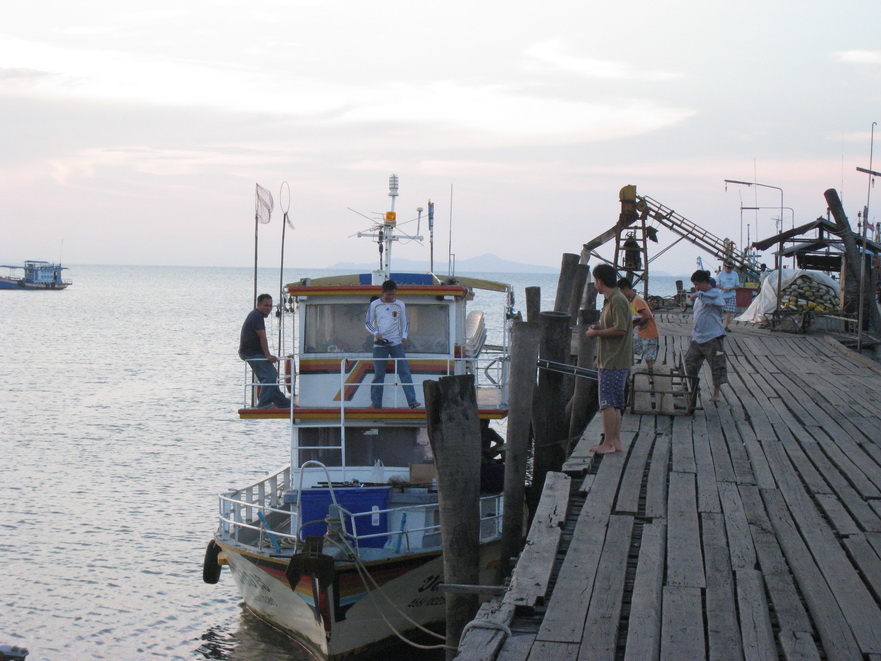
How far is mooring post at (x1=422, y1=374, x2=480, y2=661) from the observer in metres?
8.91

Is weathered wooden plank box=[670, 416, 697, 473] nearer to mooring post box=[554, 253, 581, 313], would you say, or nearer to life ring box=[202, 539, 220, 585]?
mooring post box=[554, 253, 581, 313]

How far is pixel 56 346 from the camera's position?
5969 centimetres

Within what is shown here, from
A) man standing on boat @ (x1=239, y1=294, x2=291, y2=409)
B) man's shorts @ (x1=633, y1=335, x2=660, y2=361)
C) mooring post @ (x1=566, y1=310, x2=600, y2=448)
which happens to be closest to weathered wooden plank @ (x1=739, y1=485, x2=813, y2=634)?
man's shorts @ (x1=633, y1=335, x2=660, y2=361)

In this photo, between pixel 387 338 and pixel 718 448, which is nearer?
pixel 718 448

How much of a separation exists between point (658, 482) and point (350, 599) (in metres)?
4.65

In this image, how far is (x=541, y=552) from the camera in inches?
Result: 251

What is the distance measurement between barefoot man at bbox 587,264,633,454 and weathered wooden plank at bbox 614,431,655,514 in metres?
0.30

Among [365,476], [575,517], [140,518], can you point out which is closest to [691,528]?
[575,517]

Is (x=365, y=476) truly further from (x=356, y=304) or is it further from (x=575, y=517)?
(x=575, y=517)

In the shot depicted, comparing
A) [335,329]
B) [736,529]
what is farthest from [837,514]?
[335,329]

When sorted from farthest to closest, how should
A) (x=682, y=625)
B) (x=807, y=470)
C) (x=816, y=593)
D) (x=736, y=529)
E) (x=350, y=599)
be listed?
(x=350, y=599)
(x=807, y=470)
(x=736, y=529)
(x=816, y=593)
(x=682, y=625)

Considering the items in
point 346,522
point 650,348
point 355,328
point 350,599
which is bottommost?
point 350,599

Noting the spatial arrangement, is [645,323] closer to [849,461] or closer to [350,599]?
[849,461]

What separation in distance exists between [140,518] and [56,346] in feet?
144
